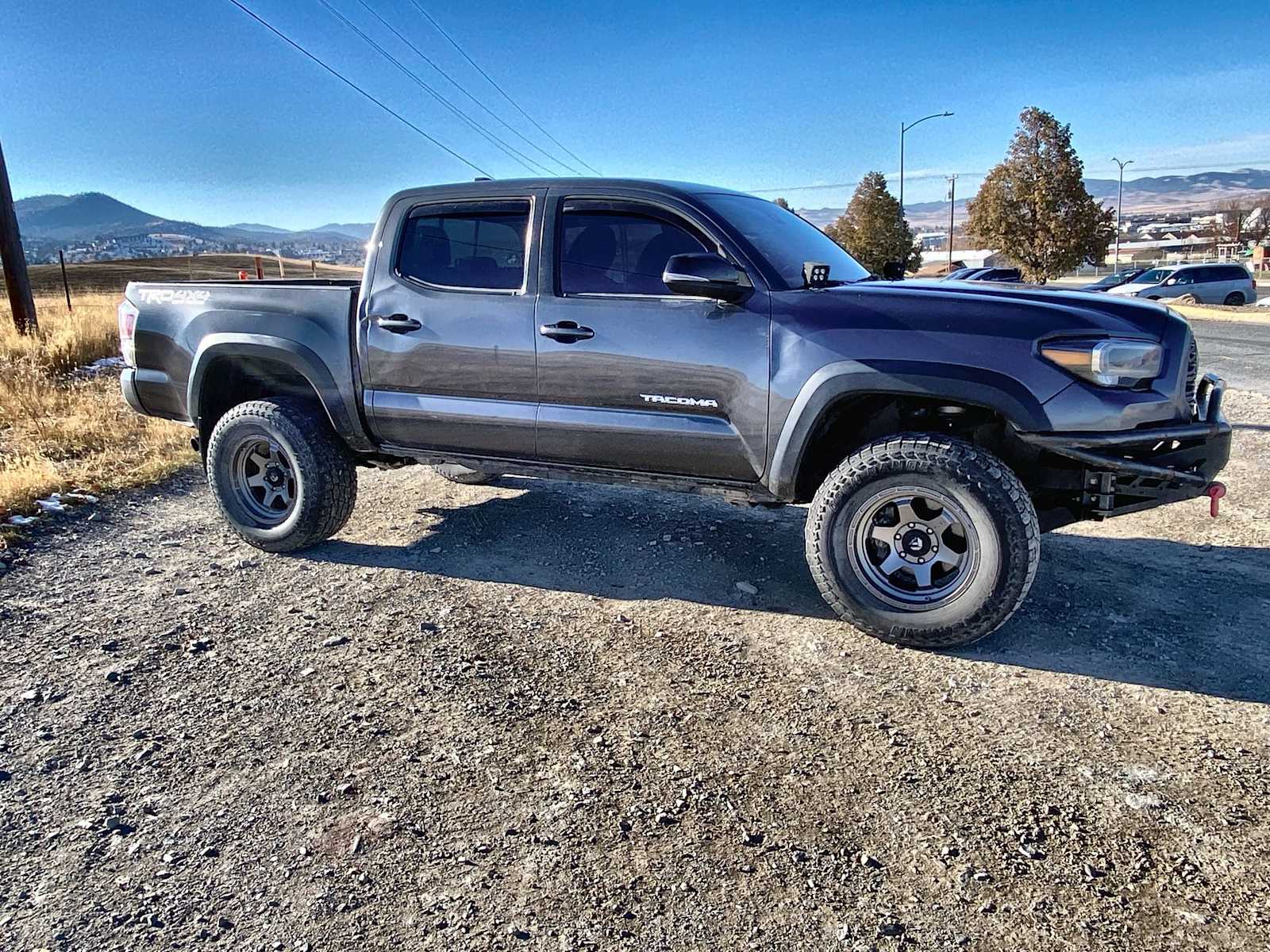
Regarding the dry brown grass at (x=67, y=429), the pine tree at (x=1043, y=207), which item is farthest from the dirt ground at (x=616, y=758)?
the pine tree at (x=1043, y=207)

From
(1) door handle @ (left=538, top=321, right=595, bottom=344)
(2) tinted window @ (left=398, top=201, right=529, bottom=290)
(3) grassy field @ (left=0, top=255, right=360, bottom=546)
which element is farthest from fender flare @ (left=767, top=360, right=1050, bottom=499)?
(3) grassy field @ (left=0, top=255, right=360, bottom=546)

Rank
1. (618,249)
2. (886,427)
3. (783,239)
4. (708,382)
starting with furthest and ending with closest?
(783,239)
(618,249)
(886,427)
(708,382)

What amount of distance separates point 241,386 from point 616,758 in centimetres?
365

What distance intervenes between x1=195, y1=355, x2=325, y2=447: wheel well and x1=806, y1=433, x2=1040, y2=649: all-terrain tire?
115 inches

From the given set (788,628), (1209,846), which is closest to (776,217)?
(788,628)

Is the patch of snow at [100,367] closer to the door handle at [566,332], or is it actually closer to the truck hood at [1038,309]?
the door handle at [566,332]

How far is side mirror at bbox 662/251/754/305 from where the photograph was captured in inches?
147

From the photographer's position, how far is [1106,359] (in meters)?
3.36

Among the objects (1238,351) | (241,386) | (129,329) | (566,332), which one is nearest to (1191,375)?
(566,332)

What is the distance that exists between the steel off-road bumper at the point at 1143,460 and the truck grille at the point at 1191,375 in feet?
0.23

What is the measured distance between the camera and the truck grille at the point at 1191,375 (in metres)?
3.52

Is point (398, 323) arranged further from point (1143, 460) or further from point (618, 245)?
point (1143, 460)

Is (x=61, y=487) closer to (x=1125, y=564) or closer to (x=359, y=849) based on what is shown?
(x=359, y=849)

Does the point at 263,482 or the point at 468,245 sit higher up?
the point at 468,245
